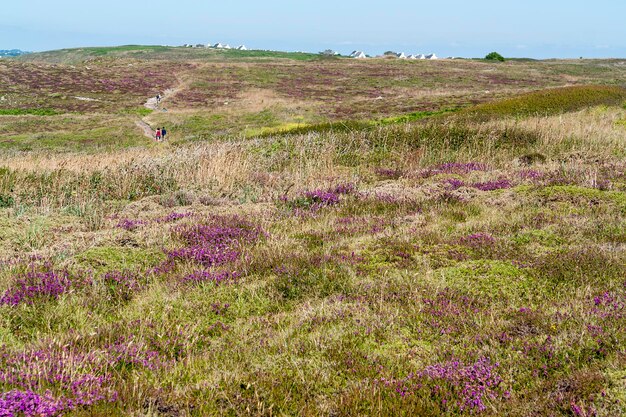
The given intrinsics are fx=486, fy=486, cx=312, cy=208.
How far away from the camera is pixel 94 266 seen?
6.29 meters

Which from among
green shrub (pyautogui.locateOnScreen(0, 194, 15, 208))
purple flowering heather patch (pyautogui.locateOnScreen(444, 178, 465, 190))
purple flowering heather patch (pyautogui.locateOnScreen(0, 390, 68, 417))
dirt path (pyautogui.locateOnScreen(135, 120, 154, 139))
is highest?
purple flowering heather patch (pyautogui.locateOnScreen(444, 178, 465, 190))

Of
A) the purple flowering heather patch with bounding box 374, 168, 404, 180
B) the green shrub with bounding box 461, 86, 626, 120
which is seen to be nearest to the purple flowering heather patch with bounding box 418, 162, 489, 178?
the purple flowering heather patch with bounding box 374, 168, 404, 180

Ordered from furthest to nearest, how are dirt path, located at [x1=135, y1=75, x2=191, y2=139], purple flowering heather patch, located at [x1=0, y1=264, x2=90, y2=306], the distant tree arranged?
the distant tree → dirt path, located at [x1=135, y1=75, x2=191, y2=139] → purple flowering heather patch, located at [x1=0, y1=264, x2=90, y2=306]

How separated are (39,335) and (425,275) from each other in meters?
4.16

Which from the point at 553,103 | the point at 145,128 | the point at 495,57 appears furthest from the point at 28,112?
the point at 495,57

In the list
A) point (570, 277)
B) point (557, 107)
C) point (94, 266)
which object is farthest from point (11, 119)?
point (570, 277)

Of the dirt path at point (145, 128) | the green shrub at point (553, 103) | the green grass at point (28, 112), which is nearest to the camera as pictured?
the green shrub at point (553, 103)

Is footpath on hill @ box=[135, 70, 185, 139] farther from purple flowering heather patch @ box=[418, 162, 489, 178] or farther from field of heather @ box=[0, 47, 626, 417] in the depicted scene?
purple flowering heather patch @ box=[418, 162, 489, 178]

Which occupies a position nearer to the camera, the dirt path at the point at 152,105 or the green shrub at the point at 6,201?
the green shrub at the point at 6,201

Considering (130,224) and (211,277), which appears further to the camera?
(130,224)

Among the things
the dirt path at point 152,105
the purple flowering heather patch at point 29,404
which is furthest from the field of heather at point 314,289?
the dirt path at point 152,105

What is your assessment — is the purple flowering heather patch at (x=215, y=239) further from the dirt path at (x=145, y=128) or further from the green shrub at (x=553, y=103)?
the dirt path at (x=145, y=128)

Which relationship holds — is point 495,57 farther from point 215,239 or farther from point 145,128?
point 215,239

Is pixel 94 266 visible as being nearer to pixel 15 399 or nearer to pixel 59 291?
pixel 59 291
